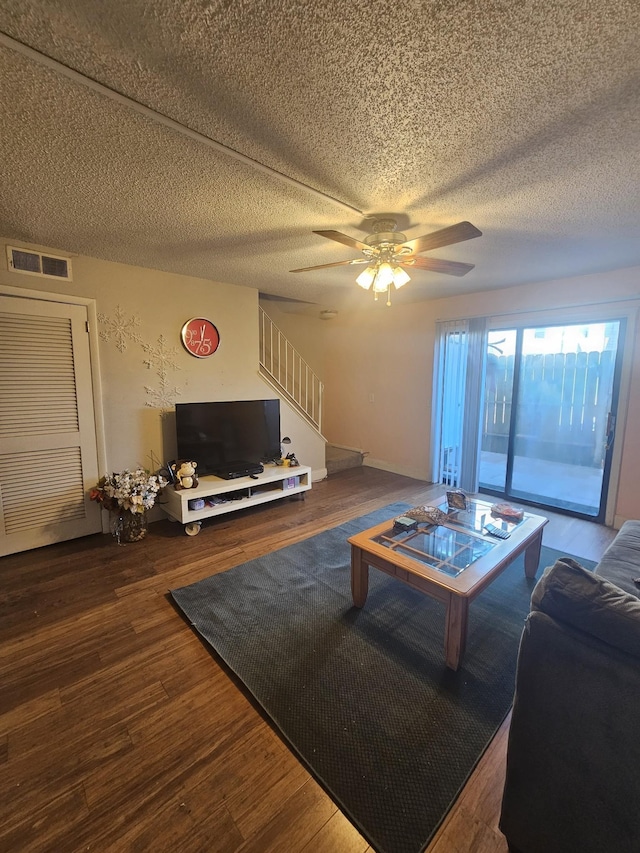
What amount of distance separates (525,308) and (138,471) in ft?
13.9

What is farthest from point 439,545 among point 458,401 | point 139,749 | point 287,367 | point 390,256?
point 287,367

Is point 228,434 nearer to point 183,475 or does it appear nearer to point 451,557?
point 183,475

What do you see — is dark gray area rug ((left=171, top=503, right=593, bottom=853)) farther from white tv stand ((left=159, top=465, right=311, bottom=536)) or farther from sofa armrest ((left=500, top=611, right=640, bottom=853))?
white tv stand ((left=159, top=465, right=311, bottom=536))

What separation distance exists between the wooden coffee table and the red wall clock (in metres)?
2.56

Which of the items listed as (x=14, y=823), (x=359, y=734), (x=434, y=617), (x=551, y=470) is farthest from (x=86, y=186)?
(x=551, y=470)

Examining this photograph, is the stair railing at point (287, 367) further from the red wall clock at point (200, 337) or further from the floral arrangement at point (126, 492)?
the floral arrangement at point (126, 492)

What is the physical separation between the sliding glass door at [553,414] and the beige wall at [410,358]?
17 cm

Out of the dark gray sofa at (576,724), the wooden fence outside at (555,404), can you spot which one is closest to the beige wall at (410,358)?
the wooden fence outside at (555,404)

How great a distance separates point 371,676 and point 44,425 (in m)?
3.02

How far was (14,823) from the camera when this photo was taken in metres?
1.14

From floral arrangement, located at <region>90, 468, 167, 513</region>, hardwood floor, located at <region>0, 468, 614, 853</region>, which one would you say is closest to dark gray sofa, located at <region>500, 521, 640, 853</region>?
hardwood floor, located at <region>0, 468, 614, 853</region>

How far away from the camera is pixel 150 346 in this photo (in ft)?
11.0

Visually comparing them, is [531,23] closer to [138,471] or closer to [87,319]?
[87,319]

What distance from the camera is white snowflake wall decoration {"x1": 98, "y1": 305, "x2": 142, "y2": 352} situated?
310 cm
